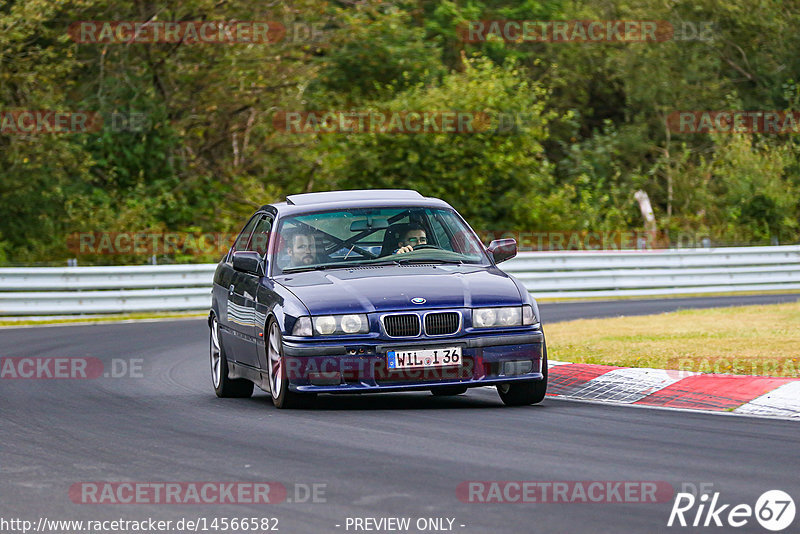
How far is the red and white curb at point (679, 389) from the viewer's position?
31.1 feet

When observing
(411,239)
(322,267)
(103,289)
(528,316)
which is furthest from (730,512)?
(103,289)

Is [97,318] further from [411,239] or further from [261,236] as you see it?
[411,239]

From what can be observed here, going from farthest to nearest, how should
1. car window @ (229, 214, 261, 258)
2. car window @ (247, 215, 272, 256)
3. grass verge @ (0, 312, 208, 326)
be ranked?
1. grass verge @ (0, 312, 208, 326)
2. car window @ (229, 214, 261, 258)
3. car window @ (247, 215, 272, 256)

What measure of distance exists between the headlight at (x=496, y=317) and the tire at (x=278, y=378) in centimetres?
129

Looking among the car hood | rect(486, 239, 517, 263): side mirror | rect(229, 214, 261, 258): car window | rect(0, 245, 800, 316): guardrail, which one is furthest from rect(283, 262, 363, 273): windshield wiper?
rect(0, 245, 800, 316): guardrail

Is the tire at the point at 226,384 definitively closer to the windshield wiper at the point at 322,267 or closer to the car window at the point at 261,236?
the car window at the point at 261,236

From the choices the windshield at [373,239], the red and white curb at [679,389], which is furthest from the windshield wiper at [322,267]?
the red and white curb at [679,389]

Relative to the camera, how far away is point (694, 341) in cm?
1437

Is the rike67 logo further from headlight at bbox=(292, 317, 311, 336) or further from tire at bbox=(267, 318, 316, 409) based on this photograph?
tire at bbox=(267, 318, 316, 409)

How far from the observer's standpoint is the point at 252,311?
10.8 meters

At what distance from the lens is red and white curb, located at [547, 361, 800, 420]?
9477mm

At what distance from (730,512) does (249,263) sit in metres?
5.76

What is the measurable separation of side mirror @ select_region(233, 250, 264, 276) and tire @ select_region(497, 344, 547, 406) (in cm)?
214

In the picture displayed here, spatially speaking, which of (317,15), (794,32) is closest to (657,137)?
(794,32)
